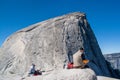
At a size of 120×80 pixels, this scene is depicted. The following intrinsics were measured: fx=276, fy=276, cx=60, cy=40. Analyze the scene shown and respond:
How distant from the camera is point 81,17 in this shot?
156 feet

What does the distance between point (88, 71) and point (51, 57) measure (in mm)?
28229

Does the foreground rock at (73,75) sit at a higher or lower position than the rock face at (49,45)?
lower

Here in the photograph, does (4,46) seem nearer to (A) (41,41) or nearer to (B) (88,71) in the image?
(A) (41,41)

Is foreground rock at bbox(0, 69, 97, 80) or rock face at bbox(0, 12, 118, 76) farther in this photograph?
rock face at bbox(0, 12, 118, 76)

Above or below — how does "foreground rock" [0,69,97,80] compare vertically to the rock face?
below

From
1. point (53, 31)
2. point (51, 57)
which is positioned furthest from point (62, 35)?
point (51, 57)

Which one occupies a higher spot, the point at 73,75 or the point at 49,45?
the point at 49,45

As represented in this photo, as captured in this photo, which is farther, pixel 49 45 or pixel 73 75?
pixel 49 45

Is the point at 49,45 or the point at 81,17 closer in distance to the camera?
the point at 49,45

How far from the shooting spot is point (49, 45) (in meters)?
41.8

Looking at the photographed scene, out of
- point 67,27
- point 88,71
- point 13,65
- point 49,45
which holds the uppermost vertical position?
point 67,27

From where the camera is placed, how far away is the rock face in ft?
134

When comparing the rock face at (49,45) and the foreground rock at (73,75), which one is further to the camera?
the rock face at (49,45)

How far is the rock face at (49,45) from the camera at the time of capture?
134 ft
